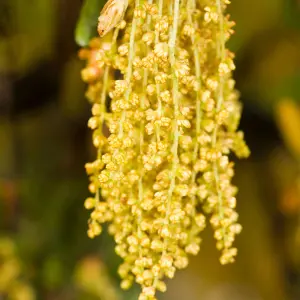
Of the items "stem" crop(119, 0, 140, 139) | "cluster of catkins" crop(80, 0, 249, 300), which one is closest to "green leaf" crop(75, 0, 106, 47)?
"cluster of catkins" crop(80, 0, 249, 300)

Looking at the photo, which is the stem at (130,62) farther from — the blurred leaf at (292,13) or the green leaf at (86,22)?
the blurred leaf at (292,13)

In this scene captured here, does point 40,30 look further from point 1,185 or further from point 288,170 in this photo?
point 288,170

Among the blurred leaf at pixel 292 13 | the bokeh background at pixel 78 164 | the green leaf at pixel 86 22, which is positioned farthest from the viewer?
the bokeh background at pixel 78 164

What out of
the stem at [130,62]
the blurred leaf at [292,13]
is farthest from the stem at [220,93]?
the blurred leaf at [292,13]

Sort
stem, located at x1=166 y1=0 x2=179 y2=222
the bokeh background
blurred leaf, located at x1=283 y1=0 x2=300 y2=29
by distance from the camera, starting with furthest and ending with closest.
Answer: the bokeh background, blurred leaf, located at x1=283 y1=0 x2=300 y2=29, stem, located at x1=166 y1=0 x2=179 y2=222

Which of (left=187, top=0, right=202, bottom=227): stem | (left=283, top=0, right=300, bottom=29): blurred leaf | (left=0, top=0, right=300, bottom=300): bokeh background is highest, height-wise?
(left=187, top=0, right=202, bottom=227): stem

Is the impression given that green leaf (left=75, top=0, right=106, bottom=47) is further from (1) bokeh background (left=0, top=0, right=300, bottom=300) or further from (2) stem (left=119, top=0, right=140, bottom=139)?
(1) bokeh background (left=0, top=0, right=300, bottom=300)
